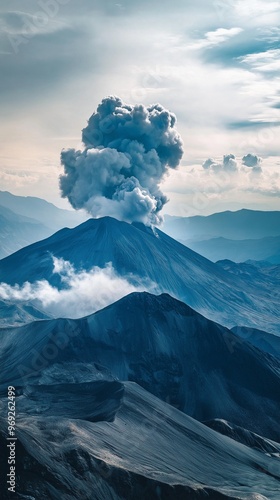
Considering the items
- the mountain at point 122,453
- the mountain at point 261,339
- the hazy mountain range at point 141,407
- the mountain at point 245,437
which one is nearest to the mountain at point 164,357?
the hazy mountain range at point 141,407

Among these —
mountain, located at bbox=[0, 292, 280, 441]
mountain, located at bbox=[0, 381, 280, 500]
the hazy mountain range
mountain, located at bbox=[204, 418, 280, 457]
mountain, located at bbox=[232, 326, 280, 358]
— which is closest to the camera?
Answer: mountain, located at bbox=[0, 381, 280, 500]

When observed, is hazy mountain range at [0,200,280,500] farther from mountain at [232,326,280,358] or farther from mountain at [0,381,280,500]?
mountain at [232,326,280,358]

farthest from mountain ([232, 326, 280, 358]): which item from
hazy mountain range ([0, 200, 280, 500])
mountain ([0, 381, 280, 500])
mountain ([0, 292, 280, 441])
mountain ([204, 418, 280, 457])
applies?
mountain ([0, 381, 280, 500])

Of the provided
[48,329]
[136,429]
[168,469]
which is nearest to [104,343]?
[48,329]

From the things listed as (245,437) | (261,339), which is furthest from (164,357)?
(261,339)

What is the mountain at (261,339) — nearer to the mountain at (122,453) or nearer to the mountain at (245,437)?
the mountain at (245,437)
